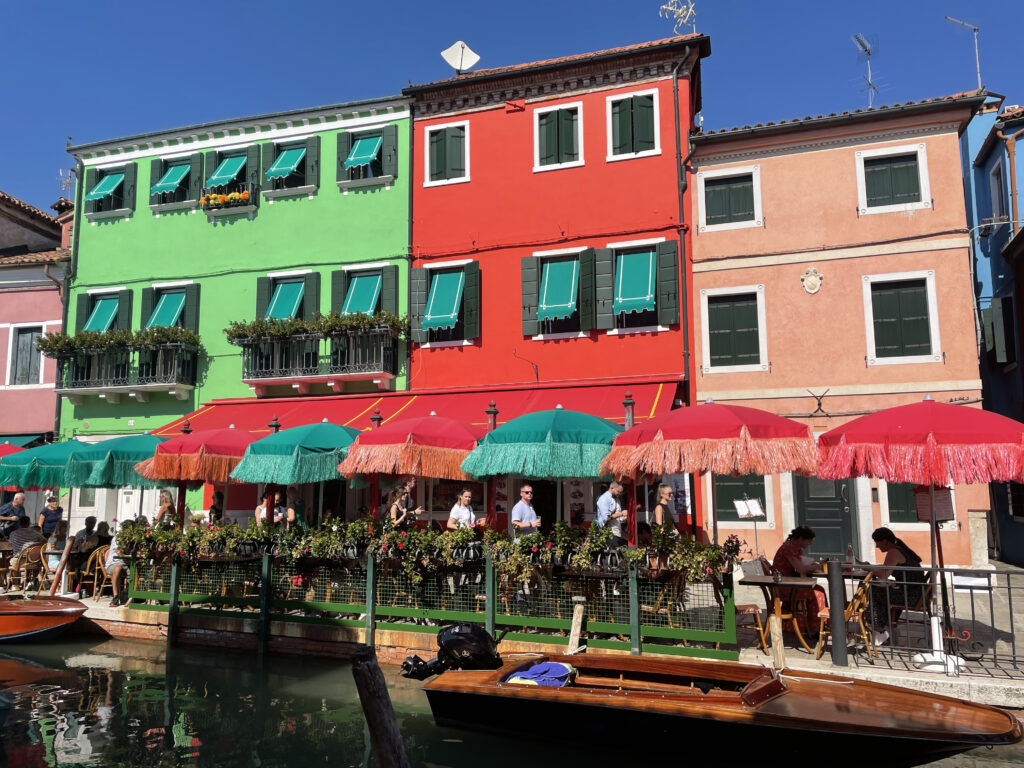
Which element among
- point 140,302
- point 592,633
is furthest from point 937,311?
point 140,302

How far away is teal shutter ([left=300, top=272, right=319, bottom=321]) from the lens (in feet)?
58.9

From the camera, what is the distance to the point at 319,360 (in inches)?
683

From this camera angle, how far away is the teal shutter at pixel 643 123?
16312 mm

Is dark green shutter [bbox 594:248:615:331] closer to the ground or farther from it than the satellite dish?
closer to the ground

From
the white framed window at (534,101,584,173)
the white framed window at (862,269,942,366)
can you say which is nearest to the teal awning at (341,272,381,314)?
the white framed window at (534,101,584,173)

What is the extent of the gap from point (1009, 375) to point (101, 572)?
1924 centimetres

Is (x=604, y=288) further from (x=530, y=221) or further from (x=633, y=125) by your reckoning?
(x=633, y=125)

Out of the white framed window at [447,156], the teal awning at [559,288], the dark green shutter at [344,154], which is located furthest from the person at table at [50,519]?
the teal awning at [559,288]

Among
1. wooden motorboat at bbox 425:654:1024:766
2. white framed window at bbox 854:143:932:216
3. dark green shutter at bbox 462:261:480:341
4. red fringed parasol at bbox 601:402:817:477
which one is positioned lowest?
wooden motorboat at bbox 425:654:1024:766

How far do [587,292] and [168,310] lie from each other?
10.5 meters

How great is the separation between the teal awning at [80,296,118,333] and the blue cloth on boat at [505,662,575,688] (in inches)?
624

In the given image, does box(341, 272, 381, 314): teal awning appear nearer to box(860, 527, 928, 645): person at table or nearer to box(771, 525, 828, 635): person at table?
box(771, 525, 828, 635): person at table

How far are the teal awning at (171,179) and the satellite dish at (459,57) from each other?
720 cm

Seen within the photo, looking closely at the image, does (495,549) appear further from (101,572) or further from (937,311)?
(937,311)
